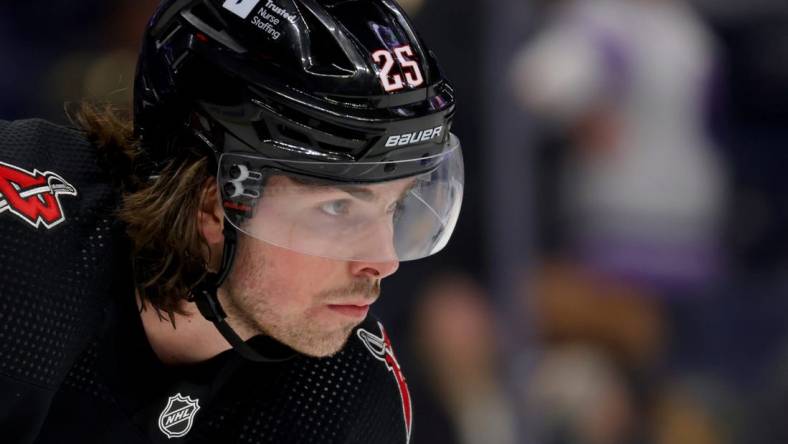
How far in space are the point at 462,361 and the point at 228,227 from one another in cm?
146

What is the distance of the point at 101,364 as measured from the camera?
2172mm

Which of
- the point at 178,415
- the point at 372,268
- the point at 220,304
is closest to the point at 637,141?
the point at 372,268

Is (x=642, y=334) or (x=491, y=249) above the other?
(x=491, y=249)

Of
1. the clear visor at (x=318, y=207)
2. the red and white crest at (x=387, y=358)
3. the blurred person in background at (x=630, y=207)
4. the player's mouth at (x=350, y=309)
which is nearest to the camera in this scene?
the clear visor at (x=318, y=207)

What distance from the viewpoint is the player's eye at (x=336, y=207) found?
2127mm

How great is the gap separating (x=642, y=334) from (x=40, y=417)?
7.46ft

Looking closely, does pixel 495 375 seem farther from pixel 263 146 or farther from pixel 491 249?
pixel 263 146

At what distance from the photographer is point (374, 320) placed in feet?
8.24

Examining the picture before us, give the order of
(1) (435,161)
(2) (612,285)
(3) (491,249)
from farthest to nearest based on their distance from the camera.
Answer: (2) (612,285)
(3) (491,249)
(1) (435,161)

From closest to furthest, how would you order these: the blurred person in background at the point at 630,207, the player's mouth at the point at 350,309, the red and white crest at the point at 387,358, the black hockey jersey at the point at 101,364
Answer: the black hockey jersey at the point at 101,364 → the player's mouth at the point at 350,309 → the red and white crest at the point at 387,358 → the blurred person in background at the point at 630,207

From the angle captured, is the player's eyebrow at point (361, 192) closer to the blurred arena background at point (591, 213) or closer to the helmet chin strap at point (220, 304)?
the helmet chin strap at point (220, 304)

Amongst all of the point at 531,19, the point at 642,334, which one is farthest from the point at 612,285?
the point at 531,19

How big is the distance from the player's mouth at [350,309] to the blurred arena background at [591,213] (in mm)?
1166

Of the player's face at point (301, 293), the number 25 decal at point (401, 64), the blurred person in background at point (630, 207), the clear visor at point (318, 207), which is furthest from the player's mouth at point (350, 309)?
the blurred person in background at point (630, 207)
